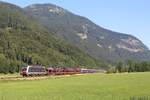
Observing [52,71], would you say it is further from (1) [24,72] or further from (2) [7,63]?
(2) [7,63]

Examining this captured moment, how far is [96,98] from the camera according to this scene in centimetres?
2912

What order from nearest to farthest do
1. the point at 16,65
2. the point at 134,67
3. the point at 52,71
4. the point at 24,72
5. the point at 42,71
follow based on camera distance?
the point at 24,72 < the point at 42,71 < the point at 52,71 < the point at 134,67 < the point at 16,65

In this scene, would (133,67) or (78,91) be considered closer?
(78,91)

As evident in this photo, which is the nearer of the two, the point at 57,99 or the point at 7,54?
the point at 57,99

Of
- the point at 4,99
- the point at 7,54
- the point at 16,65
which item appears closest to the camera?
the point at 4,99

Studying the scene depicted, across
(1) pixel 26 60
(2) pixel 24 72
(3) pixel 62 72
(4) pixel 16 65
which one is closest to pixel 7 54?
(1) pixel 26 60

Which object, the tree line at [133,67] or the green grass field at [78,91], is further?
the tree line at [133,67]

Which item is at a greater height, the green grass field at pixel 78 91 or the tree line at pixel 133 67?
the tree line at pixel 133 67

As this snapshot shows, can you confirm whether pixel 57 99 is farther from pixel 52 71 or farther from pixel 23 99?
pixel 52 71

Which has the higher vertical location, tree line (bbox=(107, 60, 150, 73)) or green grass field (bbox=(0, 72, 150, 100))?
tree line (bbox=(107, 60, 150, 73))

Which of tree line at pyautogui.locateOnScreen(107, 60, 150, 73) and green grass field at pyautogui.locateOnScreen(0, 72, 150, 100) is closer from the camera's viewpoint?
green grass field at pyautogui.locateOnScreen(0, 72, 150, 100)

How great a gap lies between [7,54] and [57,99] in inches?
6246

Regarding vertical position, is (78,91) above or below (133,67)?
below

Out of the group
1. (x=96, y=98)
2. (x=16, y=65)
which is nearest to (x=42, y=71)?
(x=16, y=65)
